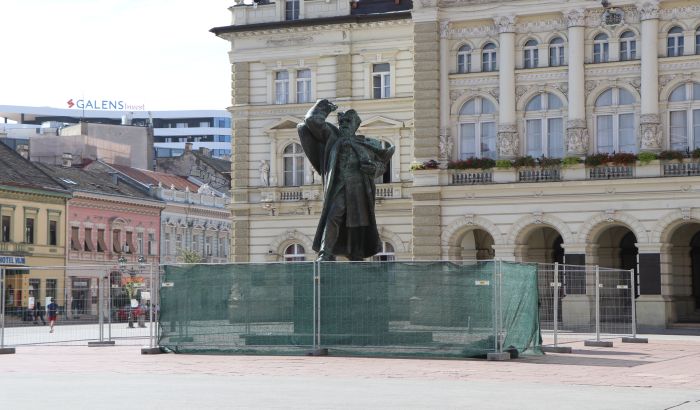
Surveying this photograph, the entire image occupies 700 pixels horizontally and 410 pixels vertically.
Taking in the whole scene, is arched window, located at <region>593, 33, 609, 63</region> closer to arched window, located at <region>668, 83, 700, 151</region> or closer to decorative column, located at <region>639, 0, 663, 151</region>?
decorative column, located at <region>639, 0, 663, 151</region>

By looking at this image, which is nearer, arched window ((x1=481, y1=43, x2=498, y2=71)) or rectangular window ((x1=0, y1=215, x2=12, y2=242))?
arched window ((x1=481, y1=43, x2=498, y2=71))

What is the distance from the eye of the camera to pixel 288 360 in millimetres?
26328

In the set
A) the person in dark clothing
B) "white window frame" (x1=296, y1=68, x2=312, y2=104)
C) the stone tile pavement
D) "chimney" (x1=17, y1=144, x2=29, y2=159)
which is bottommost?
the stone tile pavement

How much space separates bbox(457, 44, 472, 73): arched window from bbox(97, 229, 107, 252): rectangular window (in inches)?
1417

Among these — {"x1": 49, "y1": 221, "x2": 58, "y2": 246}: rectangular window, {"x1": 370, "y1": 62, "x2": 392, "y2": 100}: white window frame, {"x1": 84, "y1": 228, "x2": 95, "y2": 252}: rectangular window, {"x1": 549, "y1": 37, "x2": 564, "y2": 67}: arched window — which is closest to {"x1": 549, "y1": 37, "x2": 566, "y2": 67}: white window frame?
{"x1": 549, "y1": 37, "x2": 564, "y2": 67}: arched window

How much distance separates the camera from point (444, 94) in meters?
55.0

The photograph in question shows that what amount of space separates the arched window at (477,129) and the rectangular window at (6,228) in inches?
1161

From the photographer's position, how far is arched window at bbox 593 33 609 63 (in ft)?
173

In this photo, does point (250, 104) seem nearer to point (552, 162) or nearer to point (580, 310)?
point (552, 162)

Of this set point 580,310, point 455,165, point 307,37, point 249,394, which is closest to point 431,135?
point 455,165

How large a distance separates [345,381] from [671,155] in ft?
103

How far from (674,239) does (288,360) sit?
30.2 meters

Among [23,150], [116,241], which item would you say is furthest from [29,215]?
[23,150]

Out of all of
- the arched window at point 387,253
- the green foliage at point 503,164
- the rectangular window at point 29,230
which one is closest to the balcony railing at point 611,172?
the green foliage at point 503,164
